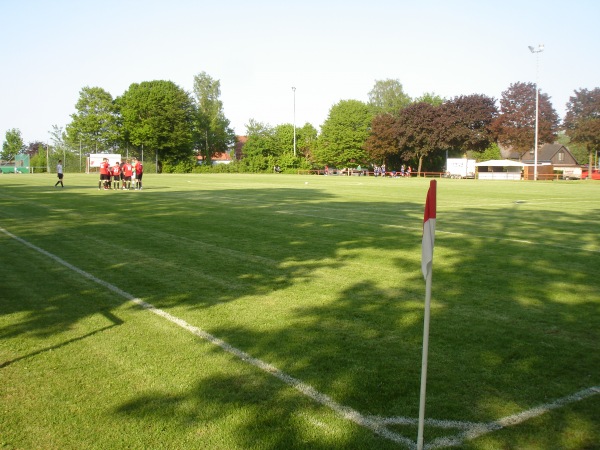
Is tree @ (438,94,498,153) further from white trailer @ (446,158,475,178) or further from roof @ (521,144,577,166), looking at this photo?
roof @ (521,144,577,166)

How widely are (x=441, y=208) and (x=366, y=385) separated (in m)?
18.6

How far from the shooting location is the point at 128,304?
25.3ft

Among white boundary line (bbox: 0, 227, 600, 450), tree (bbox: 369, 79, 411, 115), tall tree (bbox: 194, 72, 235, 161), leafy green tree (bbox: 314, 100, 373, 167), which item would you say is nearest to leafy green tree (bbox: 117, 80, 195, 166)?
tall tree (bbox: 194, 72, 235, 161)

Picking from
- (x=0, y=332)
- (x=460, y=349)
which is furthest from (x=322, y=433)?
(x=0, y=332)

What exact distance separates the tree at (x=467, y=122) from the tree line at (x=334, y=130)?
145mm

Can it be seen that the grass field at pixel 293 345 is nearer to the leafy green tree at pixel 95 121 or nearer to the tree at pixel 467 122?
the tree at pixel 467 122

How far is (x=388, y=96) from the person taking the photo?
114 metres

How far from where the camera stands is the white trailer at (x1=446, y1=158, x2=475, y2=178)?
258ft

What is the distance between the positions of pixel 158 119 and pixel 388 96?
1788 inches

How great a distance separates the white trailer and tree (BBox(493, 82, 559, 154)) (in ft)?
26.7

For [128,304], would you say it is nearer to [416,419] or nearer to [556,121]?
[416,419]

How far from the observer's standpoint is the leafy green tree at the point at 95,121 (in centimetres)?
10219

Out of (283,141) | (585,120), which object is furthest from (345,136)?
(585,120)

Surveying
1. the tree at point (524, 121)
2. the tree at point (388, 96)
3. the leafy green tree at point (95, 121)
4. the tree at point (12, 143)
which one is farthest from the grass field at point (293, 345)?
the tree at point (12, 143)
